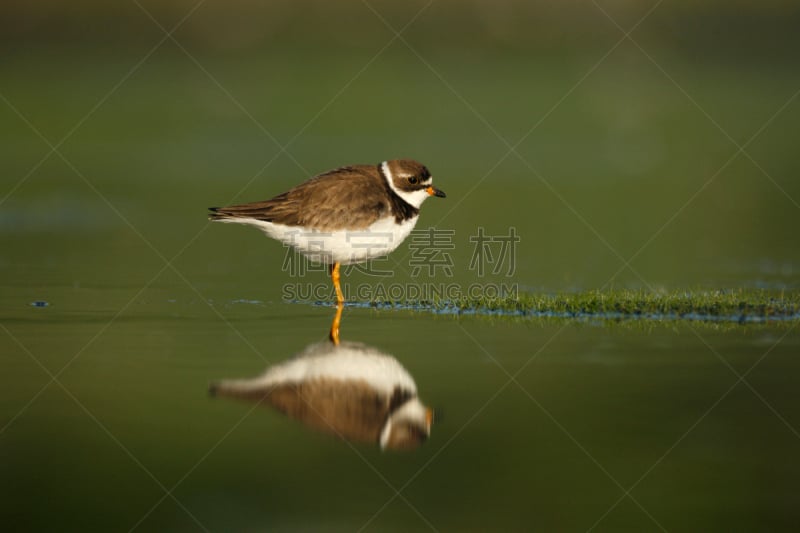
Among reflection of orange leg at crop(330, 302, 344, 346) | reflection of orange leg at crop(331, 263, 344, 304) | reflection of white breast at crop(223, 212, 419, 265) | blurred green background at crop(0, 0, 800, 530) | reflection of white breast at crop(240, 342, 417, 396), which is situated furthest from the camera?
reflection of orange leg at crop(331, 263, 344, 304)

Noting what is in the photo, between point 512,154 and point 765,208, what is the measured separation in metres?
8.95

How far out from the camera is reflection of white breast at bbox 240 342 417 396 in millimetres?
10461

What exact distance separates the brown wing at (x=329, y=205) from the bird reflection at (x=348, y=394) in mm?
2695

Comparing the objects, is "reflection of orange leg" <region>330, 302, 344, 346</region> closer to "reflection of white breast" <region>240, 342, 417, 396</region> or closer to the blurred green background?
the blurred green background

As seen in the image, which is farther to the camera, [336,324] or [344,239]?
[344,239]

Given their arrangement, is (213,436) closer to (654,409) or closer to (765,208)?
(654,409)

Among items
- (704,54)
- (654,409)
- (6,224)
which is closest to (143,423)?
(654,409)

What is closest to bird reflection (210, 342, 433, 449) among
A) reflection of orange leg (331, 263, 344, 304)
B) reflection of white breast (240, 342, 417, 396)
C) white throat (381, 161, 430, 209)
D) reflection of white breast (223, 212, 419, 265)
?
reflection of white breast (240, 342, 417, 396)

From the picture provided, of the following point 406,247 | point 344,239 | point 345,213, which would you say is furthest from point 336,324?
point 406,247

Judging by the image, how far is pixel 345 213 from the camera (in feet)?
45.6

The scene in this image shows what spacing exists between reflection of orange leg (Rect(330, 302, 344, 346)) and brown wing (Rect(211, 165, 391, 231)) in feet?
3.31

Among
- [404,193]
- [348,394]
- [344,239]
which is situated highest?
[348,394]

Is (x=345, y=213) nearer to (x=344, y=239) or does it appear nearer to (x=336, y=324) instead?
(x=344, y=239)

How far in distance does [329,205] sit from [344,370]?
358 centimetres
